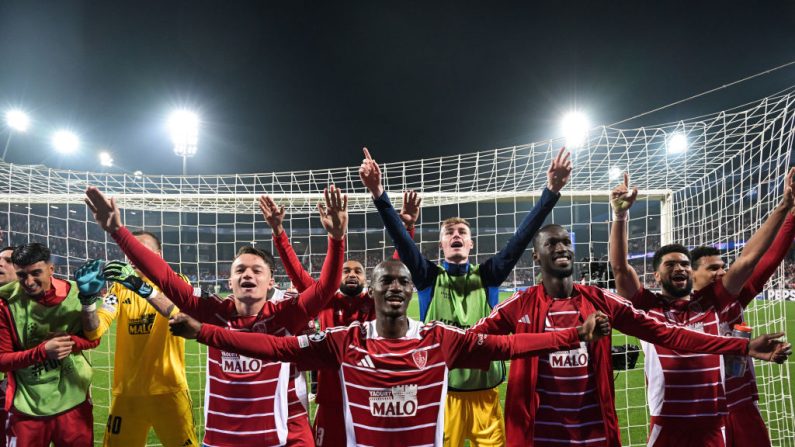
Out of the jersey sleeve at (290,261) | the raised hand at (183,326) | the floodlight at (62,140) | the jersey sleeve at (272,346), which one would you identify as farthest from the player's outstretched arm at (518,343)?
the floodlight at (62,140)

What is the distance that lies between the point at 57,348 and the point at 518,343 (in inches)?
119

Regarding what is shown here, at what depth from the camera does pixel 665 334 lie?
2.78 metres

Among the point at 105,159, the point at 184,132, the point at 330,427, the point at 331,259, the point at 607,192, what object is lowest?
the point at 330,427

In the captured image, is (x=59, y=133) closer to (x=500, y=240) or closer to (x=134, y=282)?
(x=500, y=240)

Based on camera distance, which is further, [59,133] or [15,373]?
[59,133]

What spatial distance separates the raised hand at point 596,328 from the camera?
7.84ft

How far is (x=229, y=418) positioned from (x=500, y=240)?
128ft

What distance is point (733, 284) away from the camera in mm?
3316

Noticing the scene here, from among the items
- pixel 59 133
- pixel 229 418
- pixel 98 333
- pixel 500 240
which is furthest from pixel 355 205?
pixel 59 133

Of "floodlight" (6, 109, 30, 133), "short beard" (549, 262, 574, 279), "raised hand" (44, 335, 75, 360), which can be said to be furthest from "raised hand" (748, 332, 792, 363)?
"floodlight" (6, 109, 30, 133)

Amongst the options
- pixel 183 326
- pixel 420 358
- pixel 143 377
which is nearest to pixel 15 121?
pixel 143 377

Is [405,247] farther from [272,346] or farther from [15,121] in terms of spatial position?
[15,121]

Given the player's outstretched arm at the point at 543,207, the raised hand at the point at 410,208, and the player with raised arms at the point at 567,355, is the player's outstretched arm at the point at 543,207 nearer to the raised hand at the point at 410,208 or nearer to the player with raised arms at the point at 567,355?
the player with raised arms at the point at 567,355

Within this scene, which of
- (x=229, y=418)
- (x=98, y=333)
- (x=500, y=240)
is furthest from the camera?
(x=500, y=240)
